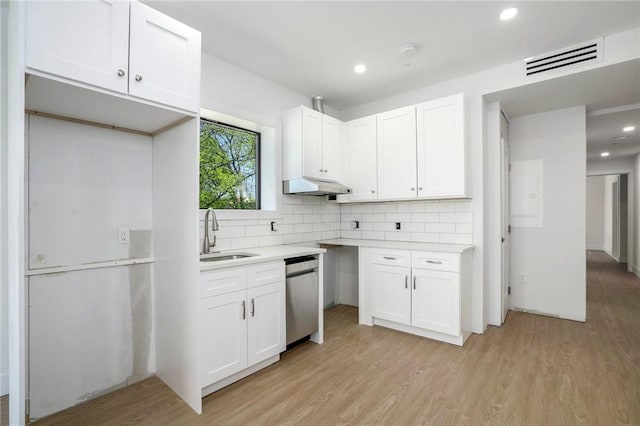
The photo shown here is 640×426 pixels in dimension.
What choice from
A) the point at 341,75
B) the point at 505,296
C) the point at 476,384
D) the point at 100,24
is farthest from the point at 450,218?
the point at 100,24

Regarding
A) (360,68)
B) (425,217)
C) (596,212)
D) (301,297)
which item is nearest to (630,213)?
(596,212)

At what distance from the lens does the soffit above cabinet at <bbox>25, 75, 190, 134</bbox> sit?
5.26 feet

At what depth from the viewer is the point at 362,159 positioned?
3865 millimetres

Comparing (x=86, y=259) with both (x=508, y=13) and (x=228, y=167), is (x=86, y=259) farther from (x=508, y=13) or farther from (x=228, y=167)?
(x=508, y=13)

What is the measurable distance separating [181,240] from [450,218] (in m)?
2.80

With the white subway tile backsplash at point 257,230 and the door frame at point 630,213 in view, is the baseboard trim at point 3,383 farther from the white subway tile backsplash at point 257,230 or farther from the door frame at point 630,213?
the door frame at point 630,213

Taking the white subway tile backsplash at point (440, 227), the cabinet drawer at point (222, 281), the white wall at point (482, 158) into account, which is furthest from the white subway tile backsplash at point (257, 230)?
the white wall at point (482, 158)

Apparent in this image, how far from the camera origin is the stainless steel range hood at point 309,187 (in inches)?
132

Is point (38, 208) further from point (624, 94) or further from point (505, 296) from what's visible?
point (624, 94)

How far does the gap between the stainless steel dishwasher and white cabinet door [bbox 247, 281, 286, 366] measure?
97 mm

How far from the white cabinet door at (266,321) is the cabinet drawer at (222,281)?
13 centimetres

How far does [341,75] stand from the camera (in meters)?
3.40

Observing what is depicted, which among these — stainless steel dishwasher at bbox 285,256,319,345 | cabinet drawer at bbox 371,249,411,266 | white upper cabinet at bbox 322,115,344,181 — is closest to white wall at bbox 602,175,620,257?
cabinet drawer at bbox 371,249,411,266

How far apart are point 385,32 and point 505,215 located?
261cm
